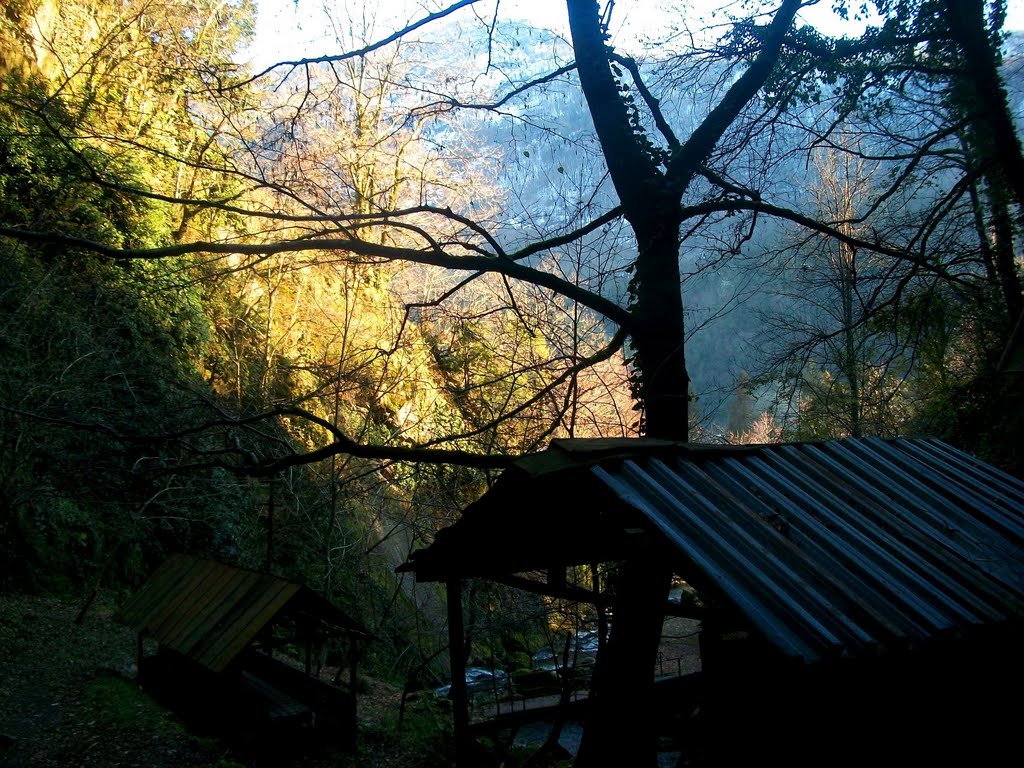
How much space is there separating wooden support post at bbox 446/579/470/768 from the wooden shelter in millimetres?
3810

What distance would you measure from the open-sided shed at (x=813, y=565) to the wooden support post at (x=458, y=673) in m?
0.04

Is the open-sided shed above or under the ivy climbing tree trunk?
under

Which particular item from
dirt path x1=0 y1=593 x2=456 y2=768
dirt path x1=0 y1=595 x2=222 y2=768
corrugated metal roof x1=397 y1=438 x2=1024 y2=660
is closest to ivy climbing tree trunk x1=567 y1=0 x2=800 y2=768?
corrugated metal roof x1=397 y1=438 x2=1024 y2=660

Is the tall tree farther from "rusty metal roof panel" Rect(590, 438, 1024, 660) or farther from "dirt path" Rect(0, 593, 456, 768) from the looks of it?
"dirt path" Rect(0, 593, 456, 768)

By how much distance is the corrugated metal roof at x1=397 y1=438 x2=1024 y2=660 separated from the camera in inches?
130

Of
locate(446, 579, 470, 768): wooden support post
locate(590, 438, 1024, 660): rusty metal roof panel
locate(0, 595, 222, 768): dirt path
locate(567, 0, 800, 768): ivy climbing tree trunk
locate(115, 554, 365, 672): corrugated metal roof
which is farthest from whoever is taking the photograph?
locate(115, 554, 365, 672): corrugated metal roof

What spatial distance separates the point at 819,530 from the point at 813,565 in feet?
1.40

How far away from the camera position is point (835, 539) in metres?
3.97

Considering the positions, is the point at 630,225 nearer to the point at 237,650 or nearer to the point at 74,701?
the point at 237,650

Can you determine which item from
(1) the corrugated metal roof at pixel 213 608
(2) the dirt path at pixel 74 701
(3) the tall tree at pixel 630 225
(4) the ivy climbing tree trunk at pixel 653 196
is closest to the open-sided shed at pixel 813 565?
(3) the tall tree at pixel 630 225

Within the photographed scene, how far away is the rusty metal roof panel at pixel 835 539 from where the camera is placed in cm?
328

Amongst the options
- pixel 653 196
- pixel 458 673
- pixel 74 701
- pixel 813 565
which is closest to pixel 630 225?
pixel 653 196

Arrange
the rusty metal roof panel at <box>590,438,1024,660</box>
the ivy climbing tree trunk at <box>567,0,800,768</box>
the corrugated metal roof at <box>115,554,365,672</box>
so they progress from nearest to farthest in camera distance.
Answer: the rusty metal roof panel at <box>590,438,1024,660</box> < the ivy climbing tree trunk at <box>567,0,800,768</box> < the corrugated metal roof at <box>115,554,365,672</box>

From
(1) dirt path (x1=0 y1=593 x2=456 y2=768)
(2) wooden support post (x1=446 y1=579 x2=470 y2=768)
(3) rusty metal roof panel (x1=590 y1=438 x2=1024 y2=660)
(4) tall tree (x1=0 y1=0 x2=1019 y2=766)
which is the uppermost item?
(4) tall tree (x1=0 y1=0 x2=1019 y2=766)
